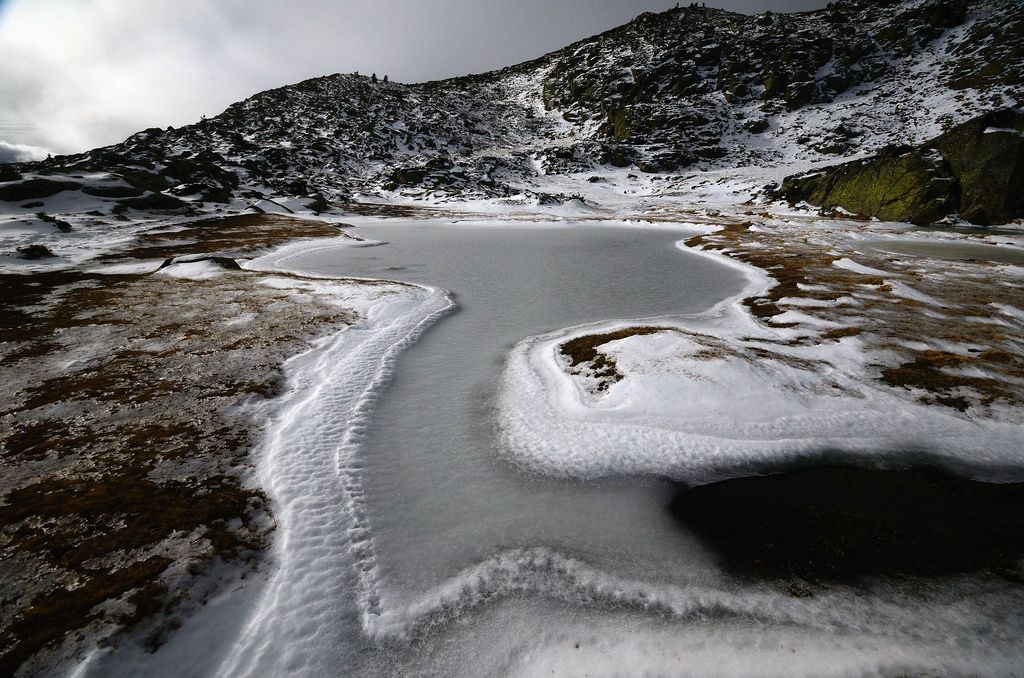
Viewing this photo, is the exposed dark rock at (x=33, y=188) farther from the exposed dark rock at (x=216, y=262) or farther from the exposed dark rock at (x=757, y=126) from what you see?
the exposed dark rock at (x=757, y=126)

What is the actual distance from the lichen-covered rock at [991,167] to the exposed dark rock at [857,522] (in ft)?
169

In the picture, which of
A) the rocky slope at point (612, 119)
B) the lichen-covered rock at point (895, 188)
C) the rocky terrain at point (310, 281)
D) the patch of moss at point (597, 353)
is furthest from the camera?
the rocky slope at point (612, 119)

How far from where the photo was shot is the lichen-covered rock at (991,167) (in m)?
39.1

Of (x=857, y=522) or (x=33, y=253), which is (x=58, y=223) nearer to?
(x=33, y=253)

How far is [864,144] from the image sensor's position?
8869cm

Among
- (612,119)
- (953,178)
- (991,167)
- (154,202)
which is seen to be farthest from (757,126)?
(154,202)

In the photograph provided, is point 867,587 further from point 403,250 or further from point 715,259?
point 403,250

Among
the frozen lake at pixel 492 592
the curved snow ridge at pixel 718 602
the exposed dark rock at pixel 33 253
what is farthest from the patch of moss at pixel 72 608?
the exposed dark rock at pixel 33 253

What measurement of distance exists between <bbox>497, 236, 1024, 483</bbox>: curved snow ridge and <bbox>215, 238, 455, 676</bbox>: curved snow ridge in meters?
3.13

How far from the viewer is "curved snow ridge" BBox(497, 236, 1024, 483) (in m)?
7.94

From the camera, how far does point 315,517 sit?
6523 millimetres

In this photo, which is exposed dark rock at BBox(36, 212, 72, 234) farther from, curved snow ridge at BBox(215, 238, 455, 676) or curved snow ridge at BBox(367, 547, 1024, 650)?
curved snow ridge at BBox(367, 547, 1024, 650)

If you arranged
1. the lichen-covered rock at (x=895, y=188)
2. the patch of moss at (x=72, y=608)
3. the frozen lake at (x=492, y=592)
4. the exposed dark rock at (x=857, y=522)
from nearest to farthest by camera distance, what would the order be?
the patch of moss at (x=72, y=608) < the frozen lake at (x=492, y=592) < the exposed dark rock at (x=857, y=522) < the lichen-covered rock at (x=895, y=188)

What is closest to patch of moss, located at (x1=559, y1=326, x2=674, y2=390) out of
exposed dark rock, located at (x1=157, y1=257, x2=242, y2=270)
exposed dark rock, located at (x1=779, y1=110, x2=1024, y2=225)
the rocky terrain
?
the rocky terrain
